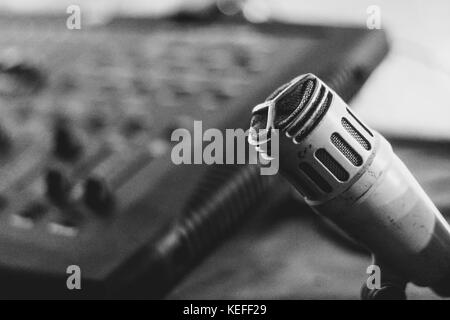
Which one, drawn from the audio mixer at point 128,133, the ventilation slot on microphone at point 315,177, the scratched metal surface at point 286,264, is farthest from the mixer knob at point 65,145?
the ventilation slot on microphone at point 315,177

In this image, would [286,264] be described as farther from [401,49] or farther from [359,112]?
[401,49]

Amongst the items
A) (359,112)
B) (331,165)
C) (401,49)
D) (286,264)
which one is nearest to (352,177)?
(331,165)

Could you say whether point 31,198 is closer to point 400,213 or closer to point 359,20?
point 400,213

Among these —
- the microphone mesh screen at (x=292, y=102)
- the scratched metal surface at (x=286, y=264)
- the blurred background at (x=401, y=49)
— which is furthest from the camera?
the blurred background at (x=401, y=49)

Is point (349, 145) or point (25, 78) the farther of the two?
point (25, 78)

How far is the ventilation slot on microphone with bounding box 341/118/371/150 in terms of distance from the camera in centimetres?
34

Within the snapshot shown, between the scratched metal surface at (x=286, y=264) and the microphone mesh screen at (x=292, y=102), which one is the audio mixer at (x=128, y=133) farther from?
the microphone mesh screen at (x=292, y=102)

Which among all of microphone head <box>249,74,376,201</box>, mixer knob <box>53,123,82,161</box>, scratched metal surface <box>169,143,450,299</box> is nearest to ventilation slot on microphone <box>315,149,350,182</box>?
microphone head <box>249,74,376,201</box>

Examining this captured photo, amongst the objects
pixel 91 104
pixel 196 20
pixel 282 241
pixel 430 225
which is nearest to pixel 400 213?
pixel 430 225

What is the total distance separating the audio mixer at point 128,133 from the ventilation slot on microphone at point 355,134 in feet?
0.44

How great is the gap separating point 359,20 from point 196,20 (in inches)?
7.1

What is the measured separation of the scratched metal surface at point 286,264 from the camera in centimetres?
45

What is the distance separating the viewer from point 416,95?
71cm

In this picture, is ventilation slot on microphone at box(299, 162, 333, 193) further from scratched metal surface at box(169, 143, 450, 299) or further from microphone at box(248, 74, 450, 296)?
scratched metal surface at box(169, 143, 450, 299)
